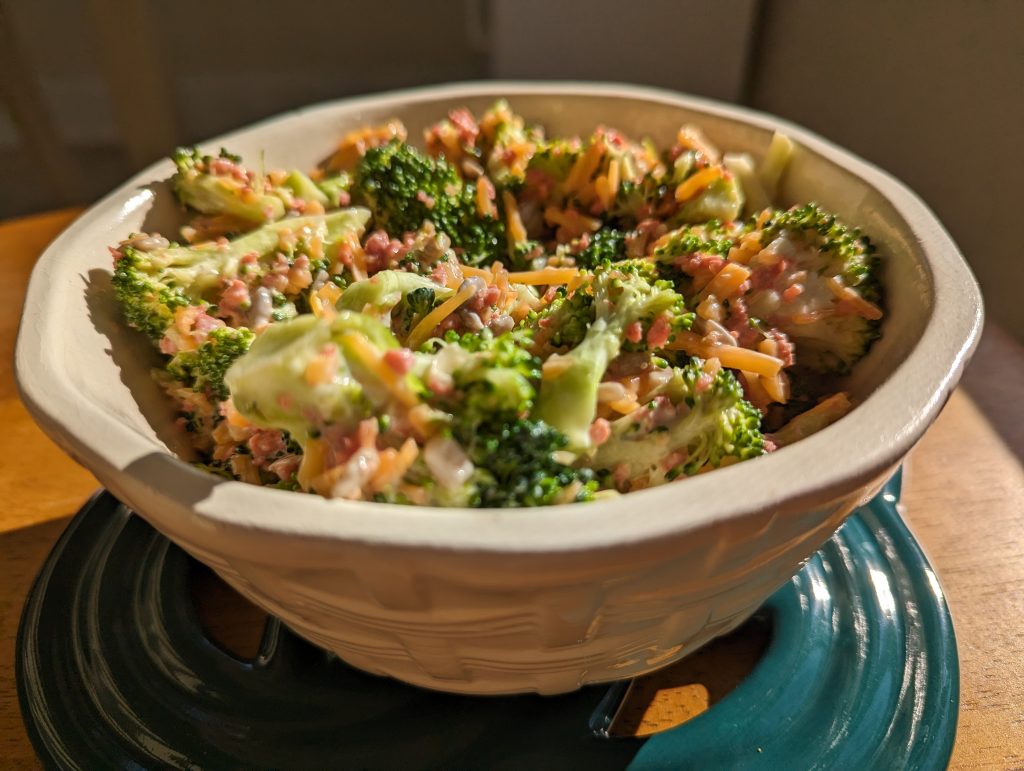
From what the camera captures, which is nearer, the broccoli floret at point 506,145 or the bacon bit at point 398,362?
the bacon bit at point 398,362

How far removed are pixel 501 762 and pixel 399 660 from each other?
0.15m

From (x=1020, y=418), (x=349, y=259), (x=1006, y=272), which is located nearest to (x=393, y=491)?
(x=349, y=259)

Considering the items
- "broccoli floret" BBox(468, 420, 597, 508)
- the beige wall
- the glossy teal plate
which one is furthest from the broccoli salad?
the beige wall

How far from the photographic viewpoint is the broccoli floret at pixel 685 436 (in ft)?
2.26

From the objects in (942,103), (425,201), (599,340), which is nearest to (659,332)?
(599,340)

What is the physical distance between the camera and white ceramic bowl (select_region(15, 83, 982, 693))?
50cm

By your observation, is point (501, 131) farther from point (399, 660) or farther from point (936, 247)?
point (399, 660)

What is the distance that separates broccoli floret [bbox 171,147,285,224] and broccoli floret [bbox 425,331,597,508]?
0.54 meters

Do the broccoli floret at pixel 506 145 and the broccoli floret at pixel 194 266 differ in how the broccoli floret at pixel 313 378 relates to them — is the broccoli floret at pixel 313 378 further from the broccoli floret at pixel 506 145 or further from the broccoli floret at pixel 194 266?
the broccoli floret at pixel 506 145

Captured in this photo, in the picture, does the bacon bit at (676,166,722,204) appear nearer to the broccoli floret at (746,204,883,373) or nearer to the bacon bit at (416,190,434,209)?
the broccoli floret at (746,204,883,373)

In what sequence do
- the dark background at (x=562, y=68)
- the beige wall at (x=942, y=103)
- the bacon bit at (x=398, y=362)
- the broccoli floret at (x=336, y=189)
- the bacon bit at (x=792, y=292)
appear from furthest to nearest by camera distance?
the dark background at (x=562, y=68), the beige wall at (x=942, y=103), the broccoli floret at (x=336, y=189), the bacon bit at (x=792, y=292), the bacon bit at (x=398, y=362)

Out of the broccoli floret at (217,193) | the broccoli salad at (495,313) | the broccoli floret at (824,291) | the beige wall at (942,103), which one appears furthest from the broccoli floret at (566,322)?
the beige wall at (942,103)

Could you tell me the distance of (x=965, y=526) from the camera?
986mm

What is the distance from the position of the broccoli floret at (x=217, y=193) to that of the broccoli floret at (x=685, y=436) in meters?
0.62
